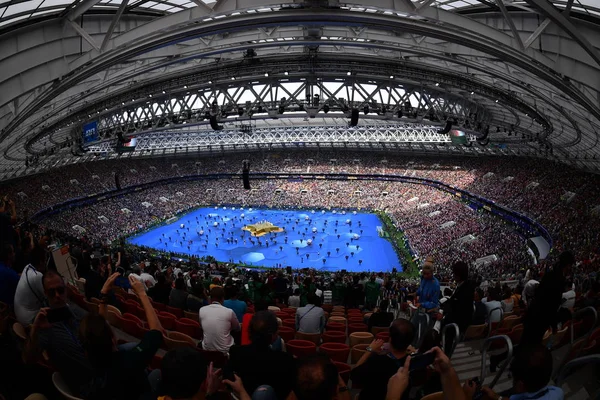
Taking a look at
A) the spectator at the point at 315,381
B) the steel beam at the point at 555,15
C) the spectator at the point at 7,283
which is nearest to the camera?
the spectator at the point at 315,381

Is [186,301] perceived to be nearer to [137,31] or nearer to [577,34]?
[137,31]

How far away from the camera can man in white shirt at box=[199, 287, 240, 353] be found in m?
4.22

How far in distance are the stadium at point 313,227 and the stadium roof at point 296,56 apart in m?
0.07

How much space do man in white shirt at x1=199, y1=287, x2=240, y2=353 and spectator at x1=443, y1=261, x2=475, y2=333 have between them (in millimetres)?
2606

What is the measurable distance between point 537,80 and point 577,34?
7.93m

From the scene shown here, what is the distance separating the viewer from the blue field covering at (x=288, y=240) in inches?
1219

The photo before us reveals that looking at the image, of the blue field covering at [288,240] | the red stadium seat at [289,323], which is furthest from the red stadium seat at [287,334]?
the blue field covering at [288,240]

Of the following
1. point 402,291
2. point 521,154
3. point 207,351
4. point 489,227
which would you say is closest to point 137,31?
point 207,351

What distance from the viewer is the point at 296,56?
16625mm

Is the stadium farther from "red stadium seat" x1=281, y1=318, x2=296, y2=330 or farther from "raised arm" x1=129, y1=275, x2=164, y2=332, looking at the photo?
"red stadium seat" x1=281, y1=318, x2=296, y2=330

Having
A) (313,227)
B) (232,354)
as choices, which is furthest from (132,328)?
(313,227)

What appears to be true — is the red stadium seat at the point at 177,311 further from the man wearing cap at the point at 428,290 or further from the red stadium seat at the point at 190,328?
the man wearing cap at the point at 428,290

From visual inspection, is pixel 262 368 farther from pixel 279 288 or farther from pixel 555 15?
pixel 279 288

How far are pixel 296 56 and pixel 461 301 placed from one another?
14.3 meters
